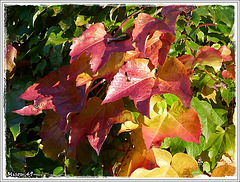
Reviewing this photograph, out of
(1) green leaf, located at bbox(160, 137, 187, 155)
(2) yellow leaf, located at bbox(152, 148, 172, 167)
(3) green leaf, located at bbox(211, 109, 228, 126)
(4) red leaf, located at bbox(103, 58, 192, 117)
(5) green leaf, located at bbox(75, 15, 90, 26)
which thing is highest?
(5) green leaf, located at bbox(75, 15, 90, 26)

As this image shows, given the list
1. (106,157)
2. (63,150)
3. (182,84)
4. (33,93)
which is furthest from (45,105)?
(182,84)

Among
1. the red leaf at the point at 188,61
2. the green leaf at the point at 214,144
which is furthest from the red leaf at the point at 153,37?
the green leaf at the point at 214,144

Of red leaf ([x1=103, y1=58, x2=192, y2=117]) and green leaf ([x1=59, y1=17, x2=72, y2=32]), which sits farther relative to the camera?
green leaf ([x1=59, y1=17, x2=72, y2=32])

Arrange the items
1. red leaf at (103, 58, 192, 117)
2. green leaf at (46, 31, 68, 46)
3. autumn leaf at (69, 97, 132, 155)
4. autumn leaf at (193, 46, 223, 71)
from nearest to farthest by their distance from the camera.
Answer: red leaf at (103, 58, 192, 117) → autumn leaf at (69, 97, 132, 155) → autumn leaf at (193, 46, 223, 71) → green leaf at (46, 31, 68, 46)

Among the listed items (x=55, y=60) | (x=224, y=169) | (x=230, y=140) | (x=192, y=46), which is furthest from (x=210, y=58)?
(x=55, y=60)

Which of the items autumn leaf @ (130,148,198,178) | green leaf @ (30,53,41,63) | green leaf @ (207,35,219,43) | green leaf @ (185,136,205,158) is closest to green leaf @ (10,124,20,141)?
green leaf @ (30,53,41,63)

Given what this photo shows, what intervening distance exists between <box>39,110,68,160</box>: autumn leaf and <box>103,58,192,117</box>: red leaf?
1.22 ft

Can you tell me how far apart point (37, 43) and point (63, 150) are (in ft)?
1.56

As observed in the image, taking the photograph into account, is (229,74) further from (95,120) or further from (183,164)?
(95,120)

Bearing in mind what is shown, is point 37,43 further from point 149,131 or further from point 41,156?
point 149,131

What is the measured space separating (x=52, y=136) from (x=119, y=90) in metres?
A: 0.41

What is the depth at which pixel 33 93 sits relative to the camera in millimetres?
941

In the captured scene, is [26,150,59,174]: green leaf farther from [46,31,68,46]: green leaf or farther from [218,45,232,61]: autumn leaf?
[218,45,232,61]: autumn leaf

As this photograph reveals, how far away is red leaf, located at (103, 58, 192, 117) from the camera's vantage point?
28.0 inches
